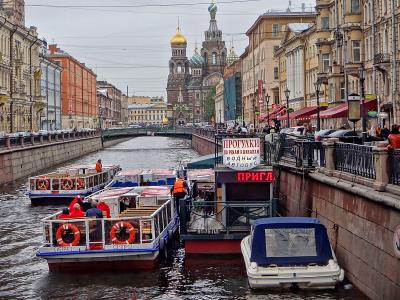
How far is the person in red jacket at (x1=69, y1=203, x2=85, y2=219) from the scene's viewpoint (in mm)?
23014

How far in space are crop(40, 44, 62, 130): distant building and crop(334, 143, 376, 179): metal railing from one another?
89.5 m

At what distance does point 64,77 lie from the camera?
140m

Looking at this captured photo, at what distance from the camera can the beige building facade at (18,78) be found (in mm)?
79181

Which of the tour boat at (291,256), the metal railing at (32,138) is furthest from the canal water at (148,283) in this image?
the metal railing at (32,138)

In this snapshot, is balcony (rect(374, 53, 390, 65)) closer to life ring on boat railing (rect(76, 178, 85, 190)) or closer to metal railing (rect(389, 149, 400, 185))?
life ring on boat railing (rect(76, 178, 85, 190))

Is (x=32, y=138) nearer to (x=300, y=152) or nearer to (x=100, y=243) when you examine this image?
(x=300, y=152)

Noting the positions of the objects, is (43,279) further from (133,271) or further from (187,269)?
(187,269)

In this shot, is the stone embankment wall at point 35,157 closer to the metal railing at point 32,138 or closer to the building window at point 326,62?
the metal railing at point 32,138

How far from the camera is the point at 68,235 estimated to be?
21.8m

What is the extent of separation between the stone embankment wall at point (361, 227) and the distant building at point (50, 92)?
89.3 m

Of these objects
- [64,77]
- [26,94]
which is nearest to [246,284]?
[26,94]

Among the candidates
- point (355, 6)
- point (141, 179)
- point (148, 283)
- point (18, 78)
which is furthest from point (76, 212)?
point (18, 78)

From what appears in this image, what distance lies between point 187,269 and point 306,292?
16.4ft

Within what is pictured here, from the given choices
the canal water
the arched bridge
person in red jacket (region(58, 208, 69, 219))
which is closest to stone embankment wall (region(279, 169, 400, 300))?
the canal water
